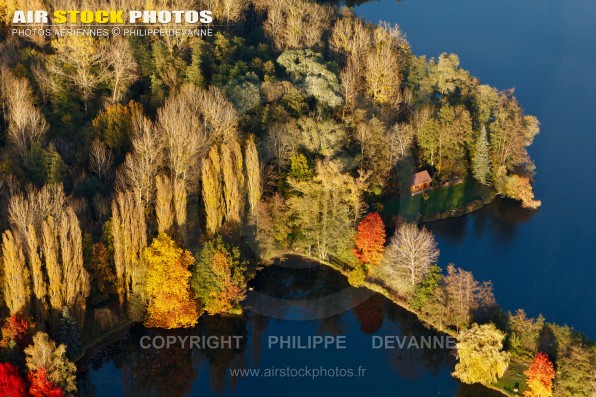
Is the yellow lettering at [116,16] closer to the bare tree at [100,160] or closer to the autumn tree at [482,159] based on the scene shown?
the bare tree at [100,160]

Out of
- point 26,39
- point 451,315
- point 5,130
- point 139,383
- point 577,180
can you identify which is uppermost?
point 26,39

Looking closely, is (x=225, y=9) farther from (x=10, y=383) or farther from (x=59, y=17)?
(x=10, y=383)

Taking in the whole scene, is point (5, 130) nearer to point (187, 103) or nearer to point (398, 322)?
point (187, 103)

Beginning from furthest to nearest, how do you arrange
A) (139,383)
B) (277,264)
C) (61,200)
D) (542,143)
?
(542,143)
(277,264)
(61,200)
(139,383)

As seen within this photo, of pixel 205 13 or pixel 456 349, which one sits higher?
pixel 205 13

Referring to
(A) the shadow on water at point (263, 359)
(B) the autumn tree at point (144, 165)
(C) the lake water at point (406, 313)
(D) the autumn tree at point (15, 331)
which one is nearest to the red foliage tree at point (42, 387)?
(D) the autumn tree at point (15, 331)

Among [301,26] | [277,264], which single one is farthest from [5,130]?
[301,26]
